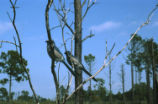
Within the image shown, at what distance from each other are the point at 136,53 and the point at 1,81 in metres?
13.4

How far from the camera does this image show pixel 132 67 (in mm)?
22547

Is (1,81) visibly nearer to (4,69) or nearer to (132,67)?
(4,69)

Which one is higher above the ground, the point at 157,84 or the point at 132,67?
the point at 132,67

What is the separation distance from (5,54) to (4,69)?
1157mm

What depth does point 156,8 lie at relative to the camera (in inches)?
59.1

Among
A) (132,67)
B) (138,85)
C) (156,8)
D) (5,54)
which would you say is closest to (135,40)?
(132,67)

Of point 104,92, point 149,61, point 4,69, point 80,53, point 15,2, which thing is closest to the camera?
point 15,2

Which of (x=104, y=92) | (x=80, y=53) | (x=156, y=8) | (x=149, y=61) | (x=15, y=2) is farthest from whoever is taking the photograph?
(x=104, y=92)

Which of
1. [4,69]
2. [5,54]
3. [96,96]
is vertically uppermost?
[5,54]

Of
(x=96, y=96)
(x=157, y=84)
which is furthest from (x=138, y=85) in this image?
(x=157, y=84)

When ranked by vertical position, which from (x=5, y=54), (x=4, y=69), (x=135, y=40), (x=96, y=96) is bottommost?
(x=96, y=96)

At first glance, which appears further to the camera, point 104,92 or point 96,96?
point 104,92

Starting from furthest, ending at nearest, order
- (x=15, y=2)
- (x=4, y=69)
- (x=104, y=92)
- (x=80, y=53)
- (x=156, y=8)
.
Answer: (x=104, y=92), (x=4, y=69), (x=80, y=53), (x=156, y=8), (x=15, y=2)

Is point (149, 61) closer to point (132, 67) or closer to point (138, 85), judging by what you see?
point (132, 67)
